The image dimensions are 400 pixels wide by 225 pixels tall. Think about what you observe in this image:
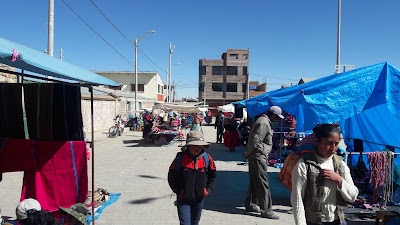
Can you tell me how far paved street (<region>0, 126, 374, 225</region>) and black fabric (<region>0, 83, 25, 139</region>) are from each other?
2.27 metres

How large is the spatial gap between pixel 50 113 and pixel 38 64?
746 millimetres

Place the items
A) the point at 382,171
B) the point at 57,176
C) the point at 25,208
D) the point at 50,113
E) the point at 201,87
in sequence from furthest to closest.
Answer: the point at 201,87, the point at 382,171, the point at 57,176, the point at 50,113, the point at 25,208

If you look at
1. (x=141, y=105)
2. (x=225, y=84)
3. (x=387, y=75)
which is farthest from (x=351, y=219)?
(x=225, y=84)

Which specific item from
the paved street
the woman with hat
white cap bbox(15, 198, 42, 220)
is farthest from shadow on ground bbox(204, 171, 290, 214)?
white cap bbox(15, 198, 42, 220)

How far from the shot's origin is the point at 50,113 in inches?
156

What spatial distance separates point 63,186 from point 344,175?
3205 mm

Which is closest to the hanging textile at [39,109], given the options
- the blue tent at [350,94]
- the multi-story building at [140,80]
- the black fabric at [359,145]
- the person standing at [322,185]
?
the person standing at [322,185]

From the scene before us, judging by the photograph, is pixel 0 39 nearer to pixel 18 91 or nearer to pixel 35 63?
pixel 35 63

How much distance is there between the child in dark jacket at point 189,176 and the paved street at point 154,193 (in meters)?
1.90

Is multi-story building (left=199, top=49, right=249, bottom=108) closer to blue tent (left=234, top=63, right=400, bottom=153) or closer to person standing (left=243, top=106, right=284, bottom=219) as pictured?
person standing (left=243, top=106, right=284, bottom=219)

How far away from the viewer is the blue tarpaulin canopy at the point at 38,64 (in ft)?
10.3

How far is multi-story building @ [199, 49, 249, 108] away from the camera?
6112 centimetres

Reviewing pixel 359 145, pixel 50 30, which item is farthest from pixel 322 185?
pixel 50 30

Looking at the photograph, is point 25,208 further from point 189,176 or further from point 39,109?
point 189,176
